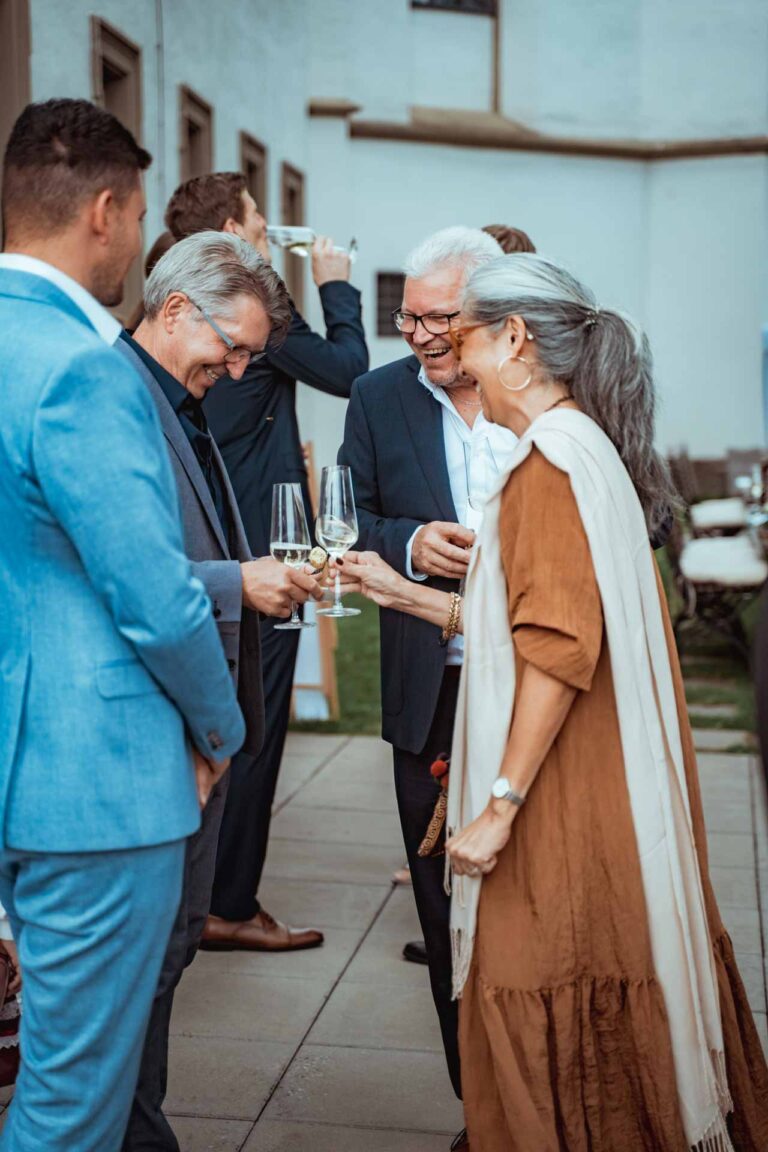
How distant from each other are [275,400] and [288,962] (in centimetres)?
200

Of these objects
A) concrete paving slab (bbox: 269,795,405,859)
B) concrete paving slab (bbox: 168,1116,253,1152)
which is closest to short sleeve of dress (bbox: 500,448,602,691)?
concrete paving slab (bbox: 168,1116,253,1152)

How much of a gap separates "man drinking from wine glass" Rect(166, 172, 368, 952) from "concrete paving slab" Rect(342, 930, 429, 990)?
0.21 meters

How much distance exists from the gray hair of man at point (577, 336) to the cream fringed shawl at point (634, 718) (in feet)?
0.33

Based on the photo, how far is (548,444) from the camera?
273cm

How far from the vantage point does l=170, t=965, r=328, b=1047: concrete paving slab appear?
4.47 meters

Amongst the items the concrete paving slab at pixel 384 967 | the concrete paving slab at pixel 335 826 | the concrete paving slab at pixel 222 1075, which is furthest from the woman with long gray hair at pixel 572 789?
the concrete paving slab at pixel 335 826

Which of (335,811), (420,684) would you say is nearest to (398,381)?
(420,684)

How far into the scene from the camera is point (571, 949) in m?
2.78

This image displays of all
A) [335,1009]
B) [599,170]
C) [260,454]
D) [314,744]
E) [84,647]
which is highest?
[599,170]

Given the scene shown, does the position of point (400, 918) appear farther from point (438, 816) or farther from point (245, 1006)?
point (438, 816)

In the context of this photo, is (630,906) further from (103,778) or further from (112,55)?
(112,55)

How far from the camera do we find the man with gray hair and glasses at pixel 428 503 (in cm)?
370

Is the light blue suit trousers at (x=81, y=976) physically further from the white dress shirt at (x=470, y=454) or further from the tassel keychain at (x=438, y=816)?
the white dress shirt at (x=470, y=454)

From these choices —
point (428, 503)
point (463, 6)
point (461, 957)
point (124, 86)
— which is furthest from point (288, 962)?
point (463, 6)
